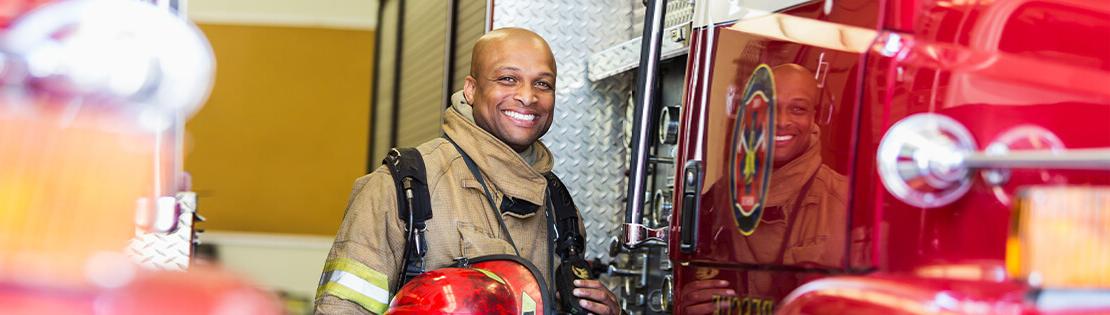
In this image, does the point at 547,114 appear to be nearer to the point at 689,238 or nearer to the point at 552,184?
the point at 552,184

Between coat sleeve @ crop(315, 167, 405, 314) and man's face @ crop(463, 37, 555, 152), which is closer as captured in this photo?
coat sleeve @ crop(315, 167, 405, 314)

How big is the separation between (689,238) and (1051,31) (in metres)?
0.97

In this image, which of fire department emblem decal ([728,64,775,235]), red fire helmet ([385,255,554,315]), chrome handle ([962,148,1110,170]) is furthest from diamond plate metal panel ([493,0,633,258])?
chrome handle ([962,148,1110,170])

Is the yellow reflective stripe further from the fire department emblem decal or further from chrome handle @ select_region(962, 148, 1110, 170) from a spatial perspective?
chrome handle @ select_region(962, 148, 1110, 170)

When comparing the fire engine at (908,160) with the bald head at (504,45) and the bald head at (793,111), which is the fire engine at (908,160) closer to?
the bald head at (793,111)

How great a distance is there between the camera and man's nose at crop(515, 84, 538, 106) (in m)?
3.91

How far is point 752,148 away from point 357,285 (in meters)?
1.28

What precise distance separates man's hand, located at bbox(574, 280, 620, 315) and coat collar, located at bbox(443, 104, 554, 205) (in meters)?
0.27

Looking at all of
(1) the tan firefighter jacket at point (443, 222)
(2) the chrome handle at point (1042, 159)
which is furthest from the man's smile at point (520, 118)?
(2) the chrome handle at point (1042, 159)

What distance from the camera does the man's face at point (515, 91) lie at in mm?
3920

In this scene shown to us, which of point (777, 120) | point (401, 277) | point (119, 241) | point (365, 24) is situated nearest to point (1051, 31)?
point (777, 120)

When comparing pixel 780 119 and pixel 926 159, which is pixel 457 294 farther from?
pixel 926 159

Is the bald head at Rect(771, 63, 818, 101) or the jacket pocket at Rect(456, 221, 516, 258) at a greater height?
the bald head at Rect(771, 63, 818, 101)

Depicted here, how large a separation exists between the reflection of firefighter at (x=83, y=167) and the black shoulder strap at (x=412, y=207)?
2.13m
